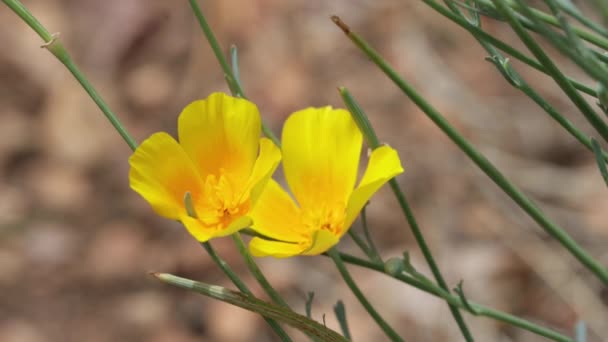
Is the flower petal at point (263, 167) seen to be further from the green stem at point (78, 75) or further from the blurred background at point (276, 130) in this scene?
the blurred background at point (276, 130)

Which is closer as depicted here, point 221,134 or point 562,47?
point 562,47

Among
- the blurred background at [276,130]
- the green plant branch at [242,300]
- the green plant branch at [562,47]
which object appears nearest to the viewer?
the green plant branch at [562,47]

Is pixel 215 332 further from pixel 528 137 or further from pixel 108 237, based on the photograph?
pixel 528 137

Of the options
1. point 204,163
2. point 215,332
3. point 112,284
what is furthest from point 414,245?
point 204,163

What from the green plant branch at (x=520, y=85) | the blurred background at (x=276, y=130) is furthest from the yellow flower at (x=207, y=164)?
A: the blurred background at (x=276, y=130)

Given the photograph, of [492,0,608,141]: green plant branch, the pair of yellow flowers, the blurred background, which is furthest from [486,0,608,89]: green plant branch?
the blurred background

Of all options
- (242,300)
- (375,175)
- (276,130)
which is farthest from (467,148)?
(276,130)

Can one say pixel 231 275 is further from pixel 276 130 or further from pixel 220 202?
pixel 276 130
